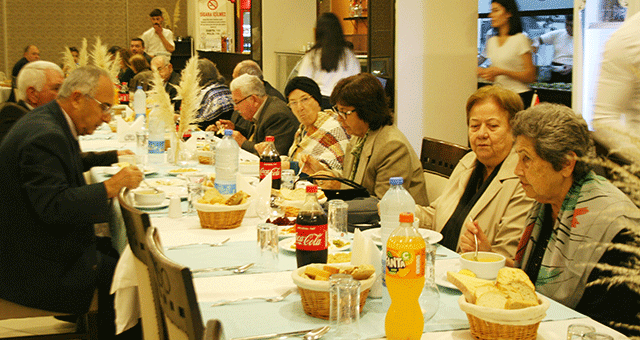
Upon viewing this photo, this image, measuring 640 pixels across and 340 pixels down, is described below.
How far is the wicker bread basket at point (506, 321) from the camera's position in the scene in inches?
52.0

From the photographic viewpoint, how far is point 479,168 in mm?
2637

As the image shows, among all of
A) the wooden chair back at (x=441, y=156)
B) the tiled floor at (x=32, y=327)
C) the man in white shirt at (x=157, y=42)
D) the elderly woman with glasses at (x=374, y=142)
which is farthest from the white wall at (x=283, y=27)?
the tiled floor at (x=32, y=327)

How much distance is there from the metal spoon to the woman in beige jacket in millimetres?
1058

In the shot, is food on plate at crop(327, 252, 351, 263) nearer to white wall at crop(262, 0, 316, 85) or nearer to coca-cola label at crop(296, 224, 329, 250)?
coca-cola label at crop(296, 224, 329, 250)

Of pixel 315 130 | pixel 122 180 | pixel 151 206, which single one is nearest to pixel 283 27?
pixel 315 130

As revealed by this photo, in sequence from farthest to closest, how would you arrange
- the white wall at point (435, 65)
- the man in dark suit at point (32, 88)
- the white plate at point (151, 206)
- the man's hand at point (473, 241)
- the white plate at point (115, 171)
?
the white wall at point (435, 65) < the man in dark suit at point (32, 88) < the white plate at point (115, 171) < the white plate at point (151, 206) < the man's hand at point (473, 241)

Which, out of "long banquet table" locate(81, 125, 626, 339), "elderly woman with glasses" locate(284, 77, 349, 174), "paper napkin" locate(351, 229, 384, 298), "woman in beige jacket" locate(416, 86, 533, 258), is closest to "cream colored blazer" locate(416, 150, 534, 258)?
"woman in beige jacket" locate(416, 86, 533, 258)

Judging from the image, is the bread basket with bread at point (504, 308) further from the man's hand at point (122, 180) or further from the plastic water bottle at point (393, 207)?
the man's hand at point (122, 180)

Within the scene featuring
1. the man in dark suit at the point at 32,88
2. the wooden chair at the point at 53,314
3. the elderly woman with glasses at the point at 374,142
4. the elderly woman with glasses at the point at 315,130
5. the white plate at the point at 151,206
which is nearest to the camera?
the wooden chair at the point at 53,314

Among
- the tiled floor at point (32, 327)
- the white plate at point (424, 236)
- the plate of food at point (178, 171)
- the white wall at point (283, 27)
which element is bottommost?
the tiled floor at point (32, 327)

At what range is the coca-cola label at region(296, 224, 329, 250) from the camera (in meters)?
1.78

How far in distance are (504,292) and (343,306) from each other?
1.17 ft

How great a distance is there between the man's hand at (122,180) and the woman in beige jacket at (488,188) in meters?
1.22

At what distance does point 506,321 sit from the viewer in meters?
1.32
